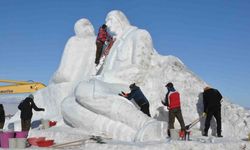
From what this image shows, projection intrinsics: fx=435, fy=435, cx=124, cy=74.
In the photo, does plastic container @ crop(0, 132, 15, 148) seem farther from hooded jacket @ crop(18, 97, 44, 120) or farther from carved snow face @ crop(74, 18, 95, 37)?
carved snow face @ crop(74, 18, 95, 37)

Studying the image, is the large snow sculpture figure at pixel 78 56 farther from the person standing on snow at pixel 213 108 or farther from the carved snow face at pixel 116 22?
the person standing on snow at pixel 213 108

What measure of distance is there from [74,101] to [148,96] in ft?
6.56

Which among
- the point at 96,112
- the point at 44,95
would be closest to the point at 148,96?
the point at 96,112

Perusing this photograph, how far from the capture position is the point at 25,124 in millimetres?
11516

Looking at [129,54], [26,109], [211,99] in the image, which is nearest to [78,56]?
[26,109]

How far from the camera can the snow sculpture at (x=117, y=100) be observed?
8.88 meters

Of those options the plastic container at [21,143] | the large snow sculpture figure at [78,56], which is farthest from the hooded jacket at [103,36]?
the plastic container at [21,143]

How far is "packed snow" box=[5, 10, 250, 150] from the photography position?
28.0 ft

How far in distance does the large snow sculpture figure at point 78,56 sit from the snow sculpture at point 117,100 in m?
1.89

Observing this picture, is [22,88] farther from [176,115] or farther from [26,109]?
[176,115]

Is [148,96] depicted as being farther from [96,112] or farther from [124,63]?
[96,112]

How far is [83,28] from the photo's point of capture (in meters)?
14.5

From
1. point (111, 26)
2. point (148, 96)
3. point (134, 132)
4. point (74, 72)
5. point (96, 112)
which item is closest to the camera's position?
point (134, 132)

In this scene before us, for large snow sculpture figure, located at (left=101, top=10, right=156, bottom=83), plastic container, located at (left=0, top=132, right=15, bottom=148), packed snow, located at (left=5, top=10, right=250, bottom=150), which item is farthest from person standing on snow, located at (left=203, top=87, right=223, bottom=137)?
plastic container, located at (left=0, top=132, right=15, bottom=148)
